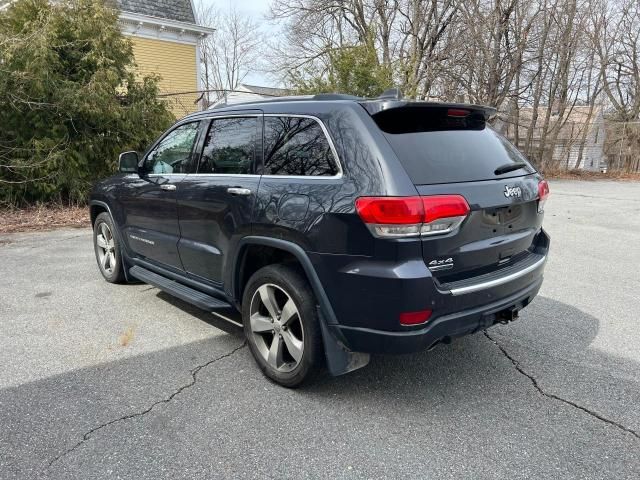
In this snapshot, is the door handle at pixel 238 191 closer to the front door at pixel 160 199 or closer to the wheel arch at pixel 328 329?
the wheel arch at pixel 328 329

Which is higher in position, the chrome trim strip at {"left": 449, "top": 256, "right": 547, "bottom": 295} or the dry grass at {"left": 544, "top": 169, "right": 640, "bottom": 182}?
the chrome trim strip at {"left": 449, "top": 256, "right": 547, "bottom": 295}

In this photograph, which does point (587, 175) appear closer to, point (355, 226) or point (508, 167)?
point (508, 167)

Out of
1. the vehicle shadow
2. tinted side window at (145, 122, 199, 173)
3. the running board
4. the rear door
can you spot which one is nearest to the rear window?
the rear door

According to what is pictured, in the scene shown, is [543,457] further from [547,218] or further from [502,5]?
[502,5]

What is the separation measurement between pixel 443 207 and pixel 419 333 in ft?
2.20

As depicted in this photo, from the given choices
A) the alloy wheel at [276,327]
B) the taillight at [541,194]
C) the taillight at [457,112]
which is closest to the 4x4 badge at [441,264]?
the alloy wheel at [276,327]

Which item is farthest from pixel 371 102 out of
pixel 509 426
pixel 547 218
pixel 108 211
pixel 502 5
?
pixel 502 5

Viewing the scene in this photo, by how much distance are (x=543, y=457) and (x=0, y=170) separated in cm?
1000

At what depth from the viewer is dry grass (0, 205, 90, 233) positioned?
848 cm

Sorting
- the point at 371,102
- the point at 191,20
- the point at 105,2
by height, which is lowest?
the point at 371,102

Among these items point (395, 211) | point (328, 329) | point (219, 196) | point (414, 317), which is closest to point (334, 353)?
point (328, 329)

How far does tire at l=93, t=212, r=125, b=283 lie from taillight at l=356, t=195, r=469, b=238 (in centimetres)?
335

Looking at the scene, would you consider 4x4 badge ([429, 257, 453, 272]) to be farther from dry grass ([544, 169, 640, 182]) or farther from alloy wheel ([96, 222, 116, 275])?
dry grass ([544, 169, 640, 182])

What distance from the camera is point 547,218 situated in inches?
380
